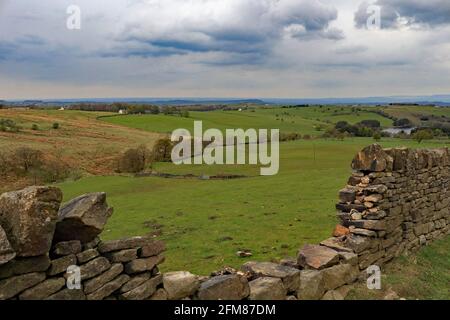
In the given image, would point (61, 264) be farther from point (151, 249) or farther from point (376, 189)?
point (376, 189)

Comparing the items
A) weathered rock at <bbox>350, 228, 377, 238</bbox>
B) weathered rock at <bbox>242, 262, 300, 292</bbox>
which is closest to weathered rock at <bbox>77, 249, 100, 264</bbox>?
weathered rock at <bbox>242, 262, 300, 292</bbox>

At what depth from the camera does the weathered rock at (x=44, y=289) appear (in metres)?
5.87

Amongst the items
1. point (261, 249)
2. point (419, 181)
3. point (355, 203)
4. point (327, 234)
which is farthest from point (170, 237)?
point (419, 181)

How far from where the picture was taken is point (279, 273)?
8695mm

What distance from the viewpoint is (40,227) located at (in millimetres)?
5941

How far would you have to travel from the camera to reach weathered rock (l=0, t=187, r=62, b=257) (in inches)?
228

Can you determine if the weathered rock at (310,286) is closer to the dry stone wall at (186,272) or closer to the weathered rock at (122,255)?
the dry stone wall at (186,272)

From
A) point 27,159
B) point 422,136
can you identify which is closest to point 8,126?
point 27,159

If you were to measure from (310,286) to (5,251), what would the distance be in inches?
246

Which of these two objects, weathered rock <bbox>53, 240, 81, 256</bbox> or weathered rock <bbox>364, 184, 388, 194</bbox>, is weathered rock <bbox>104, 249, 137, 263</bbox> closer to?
weathered rock <bbox>53, 240, 81, 256</bbox>

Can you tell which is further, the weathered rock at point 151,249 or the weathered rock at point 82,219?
the weathered rock at point 151,249

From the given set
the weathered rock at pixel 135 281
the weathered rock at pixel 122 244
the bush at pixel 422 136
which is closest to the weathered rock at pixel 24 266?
the weathered rock at pixel 122 244

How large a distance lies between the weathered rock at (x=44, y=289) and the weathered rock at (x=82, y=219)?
722mm
